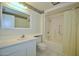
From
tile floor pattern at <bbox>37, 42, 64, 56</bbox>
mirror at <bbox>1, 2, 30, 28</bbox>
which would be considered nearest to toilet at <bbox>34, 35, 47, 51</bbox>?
tile floor pattern at <bbox>37, 42, 64, 56</bbox>

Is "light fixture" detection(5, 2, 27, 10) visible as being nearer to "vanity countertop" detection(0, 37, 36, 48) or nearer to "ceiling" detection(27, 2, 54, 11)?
"ceiling" detection(27, 2, 54, 11)

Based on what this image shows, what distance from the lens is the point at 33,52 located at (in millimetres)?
1260

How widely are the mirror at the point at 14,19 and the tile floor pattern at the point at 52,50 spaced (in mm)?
509

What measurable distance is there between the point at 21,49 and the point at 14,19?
0.50 meters

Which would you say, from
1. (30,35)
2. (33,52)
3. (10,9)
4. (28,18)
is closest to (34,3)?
(28,18)

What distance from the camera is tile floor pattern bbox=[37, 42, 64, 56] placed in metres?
1.23

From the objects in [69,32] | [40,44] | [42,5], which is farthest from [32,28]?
[69,32]

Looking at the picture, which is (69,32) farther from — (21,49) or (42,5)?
(21,49)

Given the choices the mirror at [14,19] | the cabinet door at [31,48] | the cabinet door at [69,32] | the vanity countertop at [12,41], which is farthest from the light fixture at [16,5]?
the cabinet door at [69,32]

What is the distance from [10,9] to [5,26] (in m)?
0.28

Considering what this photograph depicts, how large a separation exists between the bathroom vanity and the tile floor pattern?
15cm

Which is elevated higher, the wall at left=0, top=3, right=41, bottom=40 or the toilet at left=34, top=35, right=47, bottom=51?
the wall at left=0, top=3, right=41, bottom=40

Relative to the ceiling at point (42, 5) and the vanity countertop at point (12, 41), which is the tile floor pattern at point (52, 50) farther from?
the ceiling at point (42, 5)

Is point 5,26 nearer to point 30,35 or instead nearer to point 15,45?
point 15,45
